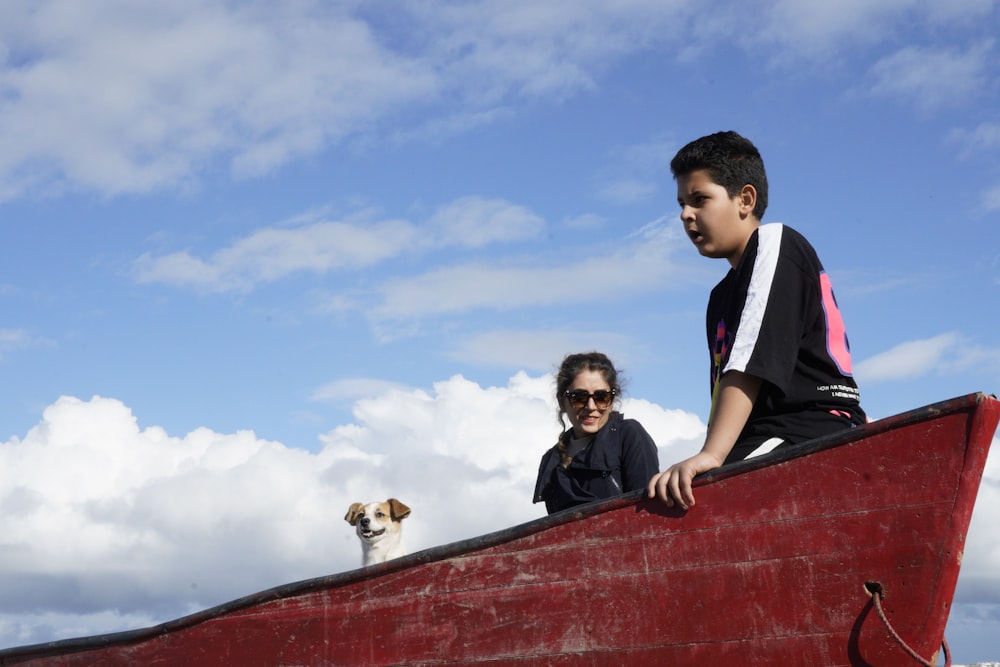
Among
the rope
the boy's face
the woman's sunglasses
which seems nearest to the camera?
the rope

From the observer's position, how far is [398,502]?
32.2 feet

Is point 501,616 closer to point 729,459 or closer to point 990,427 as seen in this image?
point 729,459

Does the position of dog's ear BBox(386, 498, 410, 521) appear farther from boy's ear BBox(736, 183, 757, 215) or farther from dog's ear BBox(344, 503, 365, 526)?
boy's ear BBox(736, 183, 757, 215)

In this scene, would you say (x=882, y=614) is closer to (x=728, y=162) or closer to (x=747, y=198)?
(x=747, y=198)

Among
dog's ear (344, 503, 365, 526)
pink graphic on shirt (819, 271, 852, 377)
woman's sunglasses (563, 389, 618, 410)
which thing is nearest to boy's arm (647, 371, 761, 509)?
pink graphic on shirt (819, 271, 852, 377)

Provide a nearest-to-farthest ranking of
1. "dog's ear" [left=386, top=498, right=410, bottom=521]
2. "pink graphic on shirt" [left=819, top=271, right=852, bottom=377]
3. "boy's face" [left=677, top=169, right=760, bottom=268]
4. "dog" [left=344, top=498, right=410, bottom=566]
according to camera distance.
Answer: "pink graphic on shirt" [left=819, top=271, right=852, bottom=377] → "boy's face" [left=677, top=169, right=760, bottom=268] → "dog" [left=344, top=498, right=410, bottom=566] → "dog's ear" [left=386, top=498, right=410, bottom=521]

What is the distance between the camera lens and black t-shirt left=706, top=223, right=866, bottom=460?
11.7 feet

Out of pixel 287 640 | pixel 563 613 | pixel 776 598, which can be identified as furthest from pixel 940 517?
pixel 287 640

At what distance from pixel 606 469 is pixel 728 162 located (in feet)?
7.14

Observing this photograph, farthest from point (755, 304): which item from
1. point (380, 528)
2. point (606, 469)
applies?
point (380, 528)

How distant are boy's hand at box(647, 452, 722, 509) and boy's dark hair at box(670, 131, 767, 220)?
1076 mm

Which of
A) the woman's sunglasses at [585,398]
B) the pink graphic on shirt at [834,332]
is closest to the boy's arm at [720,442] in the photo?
the pink graphic on shirt at [834,332]

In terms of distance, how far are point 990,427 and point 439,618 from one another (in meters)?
2.10

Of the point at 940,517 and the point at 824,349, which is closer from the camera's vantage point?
the point at 940,517
